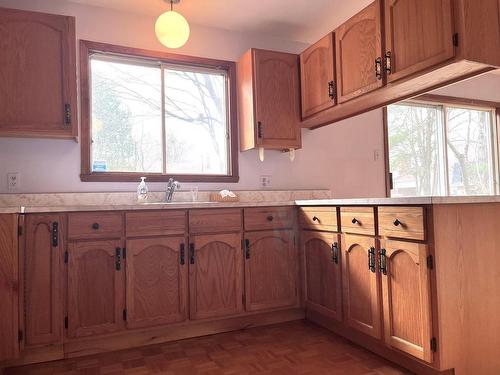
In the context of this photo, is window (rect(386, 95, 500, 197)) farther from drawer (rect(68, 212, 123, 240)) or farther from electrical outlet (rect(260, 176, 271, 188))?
drawer (rect(68, 212, 123, 240))

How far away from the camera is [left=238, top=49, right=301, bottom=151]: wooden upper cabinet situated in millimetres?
2922

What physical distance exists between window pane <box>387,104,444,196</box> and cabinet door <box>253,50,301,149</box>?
49.3 inches

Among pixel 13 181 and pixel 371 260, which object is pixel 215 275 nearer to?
pixel 371 260

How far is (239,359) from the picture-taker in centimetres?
211

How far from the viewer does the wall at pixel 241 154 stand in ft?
8.33

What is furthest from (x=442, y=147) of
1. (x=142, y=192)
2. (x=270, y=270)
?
(x=142, y=192)

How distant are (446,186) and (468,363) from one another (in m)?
2.85

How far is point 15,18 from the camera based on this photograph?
7.47 feet

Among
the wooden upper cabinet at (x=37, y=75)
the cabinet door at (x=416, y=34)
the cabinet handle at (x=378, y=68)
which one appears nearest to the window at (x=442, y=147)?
the cabinet handle at (x=378, y=68)

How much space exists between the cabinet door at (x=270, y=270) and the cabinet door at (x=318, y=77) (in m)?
0.97

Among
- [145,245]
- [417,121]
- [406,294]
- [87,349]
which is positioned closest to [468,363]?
[406,294]

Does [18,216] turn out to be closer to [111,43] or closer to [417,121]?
[111,43]

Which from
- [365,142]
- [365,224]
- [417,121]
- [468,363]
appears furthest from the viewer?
[417,121]

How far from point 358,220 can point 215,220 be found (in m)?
0.90
